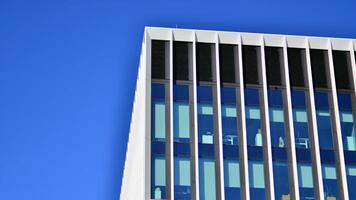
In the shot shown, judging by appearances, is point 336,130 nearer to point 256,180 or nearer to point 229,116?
point 256,180

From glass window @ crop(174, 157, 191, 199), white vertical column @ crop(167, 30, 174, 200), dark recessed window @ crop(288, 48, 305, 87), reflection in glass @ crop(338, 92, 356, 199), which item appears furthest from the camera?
dark recessed window @ crop(288, 48, 305, 87)

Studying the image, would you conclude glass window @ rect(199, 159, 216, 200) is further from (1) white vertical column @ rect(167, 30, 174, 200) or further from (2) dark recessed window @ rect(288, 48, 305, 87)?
(2) dark recessed window @ rect(288, 48, 305, 87)

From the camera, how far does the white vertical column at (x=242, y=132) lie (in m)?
40.7

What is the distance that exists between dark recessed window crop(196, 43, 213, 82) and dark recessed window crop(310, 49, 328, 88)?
6264 mm

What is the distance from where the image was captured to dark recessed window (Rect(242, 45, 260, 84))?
1720 inches

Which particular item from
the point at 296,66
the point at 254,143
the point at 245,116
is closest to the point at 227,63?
the point at 245,116

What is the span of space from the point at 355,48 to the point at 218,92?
9.10m

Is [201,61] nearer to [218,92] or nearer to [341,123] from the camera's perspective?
[218,92]

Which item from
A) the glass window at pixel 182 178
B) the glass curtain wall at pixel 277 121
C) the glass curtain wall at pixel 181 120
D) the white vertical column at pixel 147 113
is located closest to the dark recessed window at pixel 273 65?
the glass curtain wall at pixel 277 121

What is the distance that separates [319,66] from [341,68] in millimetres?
1389

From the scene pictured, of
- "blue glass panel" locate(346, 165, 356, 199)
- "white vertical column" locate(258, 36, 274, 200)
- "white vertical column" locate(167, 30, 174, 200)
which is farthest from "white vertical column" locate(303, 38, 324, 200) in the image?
"white vertical column" locate(167, 30, 174, 200)

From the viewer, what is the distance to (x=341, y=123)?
1713 inches

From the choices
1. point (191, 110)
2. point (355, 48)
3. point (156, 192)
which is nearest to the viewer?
point (156, 192)

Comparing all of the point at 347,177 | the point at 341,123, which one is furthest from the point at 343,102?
the point at 347,177
